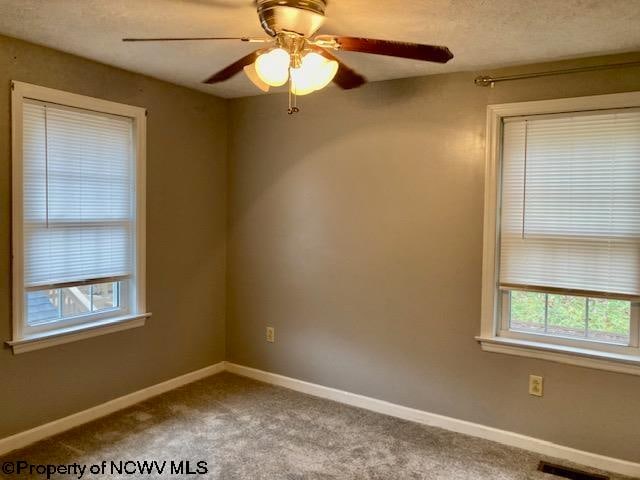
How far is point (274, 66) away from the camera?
1.97m

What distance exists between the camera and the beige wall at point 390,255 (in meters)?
2.85

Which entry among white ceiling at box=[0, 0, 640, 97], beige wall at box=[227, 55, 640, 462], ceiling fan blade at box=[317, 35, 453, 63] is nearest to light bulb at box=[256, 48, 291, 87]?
ceiling fan blade at box=[317, 35, 453, 63]

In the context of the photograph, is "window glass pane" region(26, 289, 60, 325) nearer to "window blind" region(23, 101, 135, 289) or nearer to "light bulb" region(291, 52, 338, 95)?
"window blind" region(23, 101, 135, 289)

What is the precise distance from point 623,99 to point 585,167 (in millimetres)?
387

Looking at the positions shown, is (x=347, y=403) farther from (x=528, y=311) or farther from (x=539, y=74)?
(x=539, y=74)

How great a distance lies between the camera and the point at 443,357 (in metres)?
3.19

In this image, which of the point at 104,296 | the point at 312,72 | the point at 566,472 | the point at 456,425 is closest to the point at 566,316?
the point at 566,472

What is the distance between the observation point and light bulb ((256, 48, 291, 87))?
1937 millimetres

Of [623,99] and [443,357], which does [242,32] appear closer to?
[623,99]

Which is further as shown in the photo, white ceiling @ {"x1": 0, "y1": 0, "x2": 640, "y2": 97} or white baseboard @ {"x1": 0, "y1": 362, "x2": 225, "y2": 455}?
white baseboard @ {"x1": 0, "y1": 362, "x2": 225, "y2": 455}

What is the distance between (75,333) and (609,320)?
10.3 feet

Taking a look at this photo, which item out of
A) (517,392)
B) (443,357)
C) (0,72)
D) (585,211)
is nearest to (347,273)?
(443,357)

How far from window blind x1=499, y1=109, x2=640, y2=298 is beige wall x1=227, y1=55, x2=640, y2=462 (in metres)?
0.17

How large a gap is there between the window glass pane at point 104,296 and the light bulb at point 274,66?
199 cm
